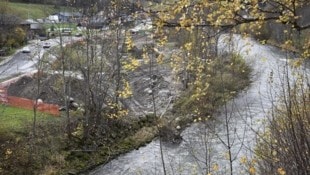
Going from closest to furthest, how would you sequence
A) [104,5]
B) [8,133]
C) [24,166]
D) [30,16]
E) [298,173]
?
1. [298,173]
2. [24,166]
3. [8,133]
4. [104,5]
5. [30,16]

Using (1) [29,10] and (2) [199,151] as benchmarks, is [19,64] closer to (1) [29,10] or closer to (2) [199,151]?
(2) [199,151]

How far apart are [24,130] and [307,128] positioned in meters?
19.2

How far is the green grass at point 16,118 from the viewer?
22.8m

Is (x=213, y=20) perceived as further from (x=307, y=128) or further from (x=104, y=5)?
(x=104, y=5)

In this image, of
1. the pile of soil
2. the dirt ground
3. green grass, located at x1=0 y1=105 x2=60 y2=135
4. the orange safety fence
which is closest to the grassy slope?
the dirt ground

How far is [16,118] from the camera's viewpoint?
24.3 m

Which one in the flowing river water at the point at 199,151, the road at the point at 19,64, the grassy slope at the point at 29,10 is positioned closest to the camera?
the flowing river water at the point at 199,151

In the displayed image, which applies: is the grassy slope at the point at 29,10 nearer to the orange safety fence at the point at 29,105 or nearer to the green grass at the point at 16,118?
the orange safety fence at the point at 29,105

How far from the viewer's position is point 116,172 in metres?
20.5

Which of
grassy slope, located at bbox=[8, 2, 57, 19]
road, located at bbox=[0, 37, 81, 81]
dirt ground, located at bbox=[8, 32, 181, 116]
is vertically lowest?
road, located at bbox=[0, 37, 81, 81]

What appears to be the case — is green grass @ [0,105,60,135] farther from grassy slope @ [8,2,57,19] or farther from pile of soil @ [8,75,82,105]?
grassy slope @ [8,2,57,19]

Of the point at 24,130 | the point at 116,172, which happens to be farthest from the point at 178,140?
the point at 24,130

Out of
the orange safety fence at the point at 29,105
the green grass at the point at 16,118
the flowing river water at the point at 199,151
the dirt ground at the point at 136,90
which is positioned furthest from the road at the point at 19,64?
the flowing river water at the point at 199,151

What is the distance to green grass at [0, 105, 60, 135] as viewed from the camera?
22.8 meters
